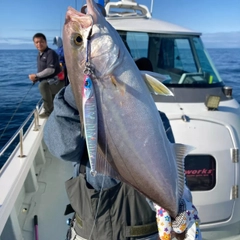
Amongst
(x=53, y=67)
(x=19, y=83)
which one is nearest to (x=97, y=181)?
(x=53, y=67)

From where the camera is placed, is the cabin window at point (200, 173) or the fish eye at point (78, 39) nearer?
the fish eye at point (78, 39)

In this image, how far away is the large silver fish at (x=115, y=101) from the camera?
58.6 inches

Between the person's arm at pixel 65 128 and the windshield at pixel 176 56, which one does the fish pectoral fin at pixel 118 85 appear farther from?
the windshield at pixel 176 56

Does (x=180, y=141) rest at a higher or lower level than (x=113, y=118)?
lower

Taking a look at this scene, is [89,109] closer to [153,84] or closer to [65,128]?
[153,84]

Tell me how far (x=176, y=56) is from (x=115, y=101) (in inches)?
156

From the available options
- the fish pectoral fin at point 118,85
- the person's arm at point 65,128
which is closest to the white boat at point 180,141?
the person's arm at point 65,128

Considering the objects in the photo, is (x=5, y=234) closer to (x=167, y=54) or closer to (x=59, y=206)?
(x=59, y=206)

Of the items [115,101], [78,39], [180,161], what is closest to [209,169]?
[180,161]

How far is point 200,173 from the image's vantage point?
141 inches

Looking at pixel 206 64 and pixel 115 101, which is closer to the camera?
pixel 115 101

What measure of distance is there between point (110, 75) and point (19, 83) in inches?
847

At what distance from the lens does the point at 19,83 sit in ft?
71.6

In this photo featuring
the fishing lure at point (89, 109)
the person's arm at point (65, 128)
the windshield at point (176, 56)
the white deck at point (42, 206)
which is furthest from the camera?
the windshield at point (176, 56)
